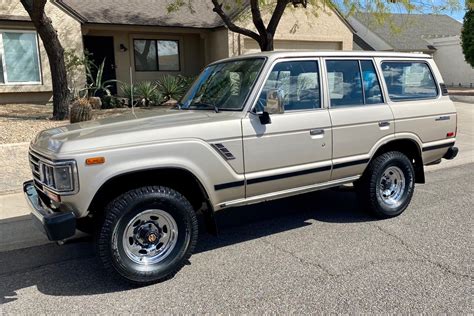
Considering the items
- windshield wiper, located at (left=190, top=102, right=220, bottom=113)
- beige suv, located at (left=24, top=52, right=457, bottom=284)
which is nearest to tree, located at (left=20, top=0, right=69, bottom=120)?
beige suv, located at (left=24, top=52, right=457, bottom=284)

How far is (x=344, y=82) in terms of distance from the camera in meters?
4.86

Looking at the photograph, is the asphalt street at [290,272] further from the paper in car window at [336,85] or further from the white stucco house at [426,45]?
the white stucco house at [426,45]

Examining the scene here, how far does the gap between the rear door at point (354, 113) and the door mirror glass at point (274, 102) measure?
0.86 meters

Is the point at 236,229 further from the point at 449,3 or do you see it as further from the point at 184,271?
the point at 449,3

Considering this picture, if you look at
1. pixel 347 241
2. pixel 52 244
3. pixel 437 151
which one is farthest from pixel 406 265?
pixel 52 244

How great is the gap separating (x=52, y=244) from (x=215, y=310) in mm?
2476

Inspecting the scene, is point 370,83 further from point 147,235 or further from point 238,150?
point 147,235

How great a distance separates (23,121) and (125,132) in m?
7.26

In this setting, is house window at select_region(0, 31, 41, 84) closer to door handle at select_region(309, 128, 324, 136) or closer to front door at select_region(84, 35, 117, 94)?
front door at select_region(84, 35, 117, 94)

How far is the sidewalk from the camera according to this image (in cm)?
492

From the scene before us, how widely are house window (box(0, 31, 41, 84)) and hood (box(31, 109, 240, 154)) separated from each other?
10.7 m

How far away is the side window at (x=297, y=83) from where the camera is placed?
Result: 441 centimetres

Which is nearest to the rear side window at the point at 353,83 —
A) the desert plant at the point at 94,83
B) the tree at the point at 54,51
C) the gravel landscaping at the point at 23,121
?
the gravel landscaping at the point at 23,121

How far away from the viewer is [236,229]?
5078 millimetres
